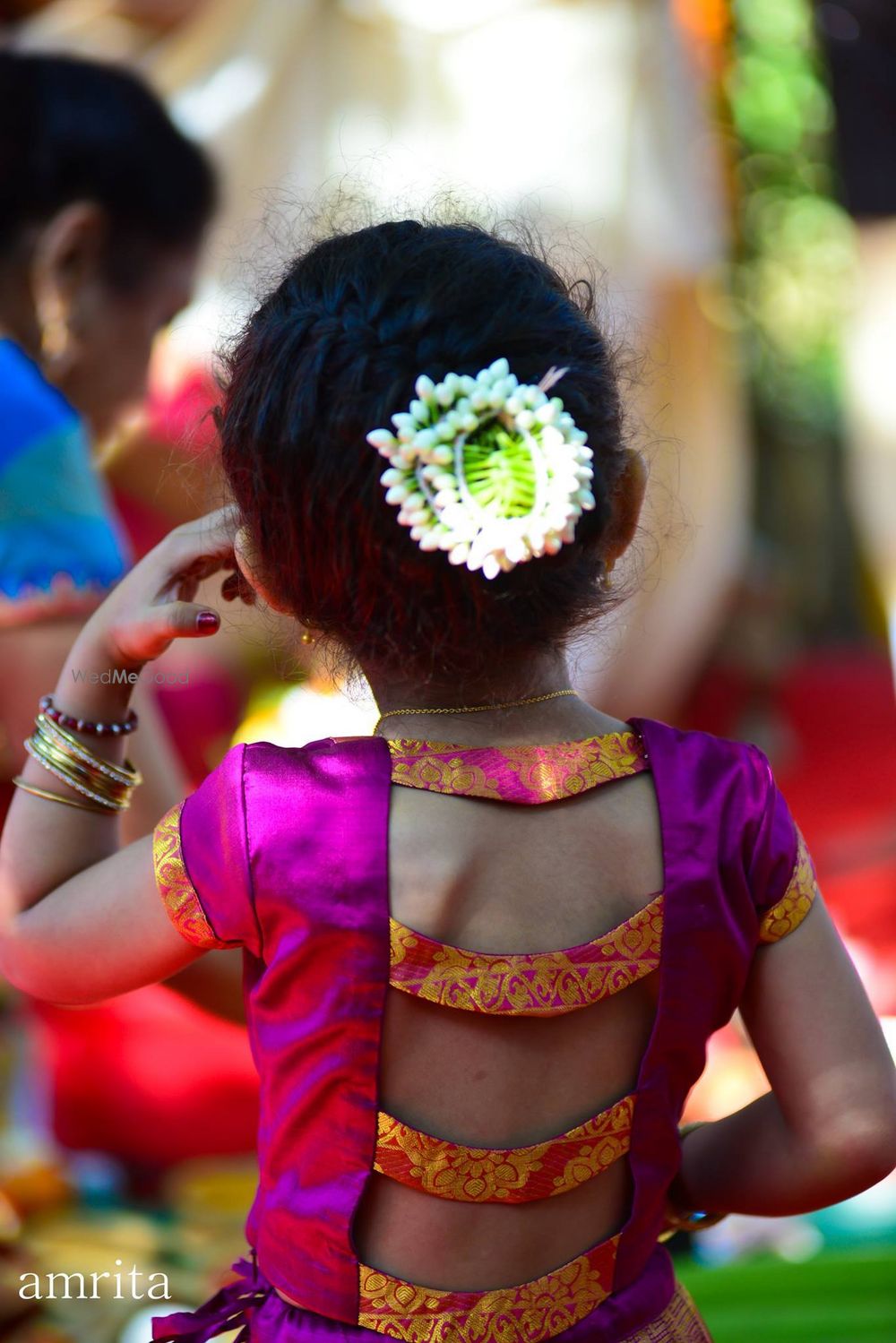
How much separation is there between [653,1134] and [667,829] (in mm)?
196

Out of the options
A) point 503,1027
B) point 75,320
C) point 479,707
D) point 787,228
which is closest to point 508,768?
point 479,707

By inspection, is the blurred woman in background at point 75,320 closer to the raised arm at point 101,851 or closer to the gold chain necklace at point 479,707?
the raised arm at point 101,851

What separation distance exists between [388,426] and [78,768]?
0.33 m

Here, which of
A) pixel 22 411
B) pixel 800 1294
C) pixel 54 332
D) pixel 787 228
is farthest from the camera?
pixel 787 228

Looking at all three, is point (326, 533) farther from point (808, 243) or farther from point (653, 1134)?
point (808, 243)

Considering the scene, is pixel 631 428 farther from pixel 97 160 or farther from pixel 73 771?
pixel 97 160

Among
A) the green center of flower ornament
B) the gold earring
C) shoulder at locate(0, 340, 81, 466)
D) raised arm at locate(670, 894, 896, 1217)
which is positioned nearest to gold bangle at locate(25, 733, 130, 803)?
the green center of flower ornament

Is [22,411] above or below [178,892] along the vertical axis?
above

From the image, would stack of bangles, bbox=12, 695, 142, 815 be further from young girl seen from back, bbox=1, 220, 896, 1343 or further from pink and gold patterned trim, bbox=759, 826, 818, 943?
pink and gold patterned trim, bbox=759, 826, 818, 943

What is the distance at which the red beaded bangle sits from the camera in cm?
89

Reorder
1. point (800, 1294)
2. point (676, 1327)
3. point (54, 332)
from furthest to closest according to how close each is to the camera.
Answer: point (800, 1294)
point (54, 332)
point (676, 1327)

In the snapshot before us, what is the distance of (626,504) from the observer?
2.70ft

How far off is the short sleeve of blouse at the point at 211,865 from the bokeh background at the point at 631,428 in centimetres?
16

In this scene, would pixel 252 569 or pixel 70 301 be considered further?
pixel 70 301
